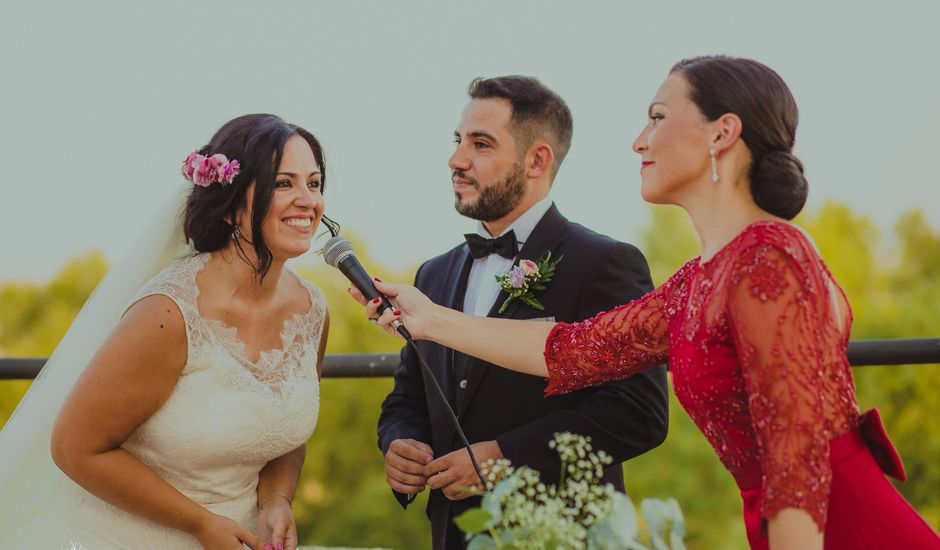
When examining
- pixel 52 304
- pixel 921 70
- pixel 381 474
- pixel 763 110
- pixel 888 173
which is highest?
pixel 763 110

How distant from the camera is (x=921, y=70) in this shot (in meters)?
28.8

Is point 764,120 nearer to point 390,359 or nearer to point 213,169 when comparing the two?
point 213,169

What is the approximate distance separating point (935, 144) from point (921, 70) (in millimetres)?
2358

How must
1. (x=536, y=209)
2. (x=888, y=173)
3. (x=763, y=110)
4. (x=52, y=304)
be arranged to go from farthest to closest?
(x=888, y=173), (x=52, y=304), (x=536, y=209), (x=763, y=110)

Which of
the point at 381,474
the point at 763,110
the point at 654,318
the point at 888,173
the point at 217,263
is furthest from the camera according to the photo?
the point at 888,173

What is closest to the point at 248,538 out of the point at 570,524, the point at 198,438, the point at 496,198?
the point at 198,438

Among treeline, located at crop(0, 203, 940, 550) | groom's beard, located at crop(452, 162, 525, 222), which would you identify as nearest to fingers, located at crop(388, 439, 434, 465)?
groom's beard, located at crop(452, 162, 525, 222)

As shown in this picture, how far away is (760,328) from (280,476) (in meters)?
1.87

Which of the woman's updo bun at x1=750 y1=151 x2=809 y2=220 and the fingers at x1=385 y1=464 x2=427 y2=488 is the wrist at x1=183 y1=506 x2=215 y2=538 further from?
the woman's updo bun at x1=750 y1=151 x2=809 y2=220

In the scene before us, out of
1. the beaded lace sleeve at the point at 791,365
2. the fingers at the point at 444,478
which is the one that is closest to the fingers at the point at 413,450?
the fingers at the point at 444,478

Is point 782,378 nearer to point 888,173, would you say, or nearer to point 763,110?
point 763,110

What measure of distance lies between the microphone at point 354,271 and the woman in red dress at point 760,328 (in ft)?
2.17

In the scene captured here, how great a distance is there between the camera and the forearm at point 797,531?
1.83 meters

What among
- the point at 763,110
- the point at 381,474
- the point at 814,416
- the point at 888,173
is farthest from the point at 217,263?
the point at 888,173
